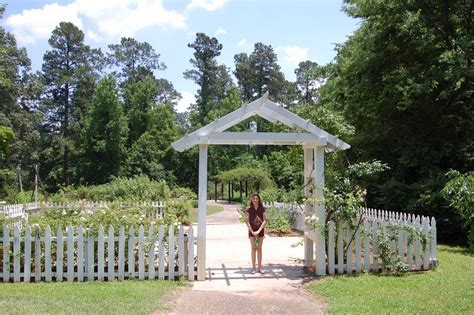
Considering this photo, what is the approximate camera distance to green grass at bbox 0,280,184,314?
6.29 metres

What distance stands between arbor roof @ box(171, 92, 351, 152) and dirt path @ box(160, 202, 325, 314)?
275 centimetres

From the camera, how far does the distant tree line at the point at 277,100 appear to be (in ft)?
52.1

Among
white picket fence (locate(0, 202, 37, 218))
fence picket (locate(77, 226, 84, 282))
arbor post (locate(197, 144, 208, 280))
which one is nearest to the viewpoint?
fence picket (locate(77, 226, 84, 282))

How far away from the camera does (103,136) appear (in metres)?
45.3

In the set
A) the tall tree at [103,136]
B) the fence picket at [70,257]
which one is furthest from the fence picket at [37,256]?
the tall tree at [103,136]

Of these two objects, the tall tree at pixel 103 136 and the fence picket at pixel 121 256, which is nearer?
the fence picket at pixel 121 256

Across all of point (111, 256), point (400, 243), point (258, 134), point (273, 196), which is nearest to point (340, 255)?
point (400, 243)

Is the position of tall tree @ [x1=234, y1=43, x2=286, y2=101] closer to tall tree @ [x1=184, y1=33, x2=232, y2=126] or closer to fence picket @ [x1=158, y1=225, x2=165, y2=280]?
tall tree @ [x1=184, y1=33, x2=232, y2=126]

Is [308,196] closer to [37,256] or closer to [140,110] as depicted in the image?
[37,256]

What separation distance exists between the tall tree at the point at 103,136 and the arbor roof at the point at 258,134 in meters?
37.3

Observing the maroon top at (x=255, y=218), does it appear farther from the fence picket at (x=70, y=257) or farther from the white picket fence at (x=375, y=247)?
the fence picket at (x=70, y=257)

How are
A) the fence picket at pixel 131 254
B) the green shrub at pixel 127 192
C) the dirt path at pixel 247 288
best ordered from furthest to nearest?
the green shrub at pixel 127 192, the fence picket at pixel 131 254, the dirt path at pixel 247 288

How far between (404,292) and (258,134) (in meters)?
3.99

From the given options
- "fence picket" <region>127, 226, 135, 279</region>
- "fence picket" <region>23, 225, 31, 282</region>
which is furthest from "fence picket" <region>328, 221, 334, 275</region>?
"fence picket" <region>23, 225, 31, 282</region>
